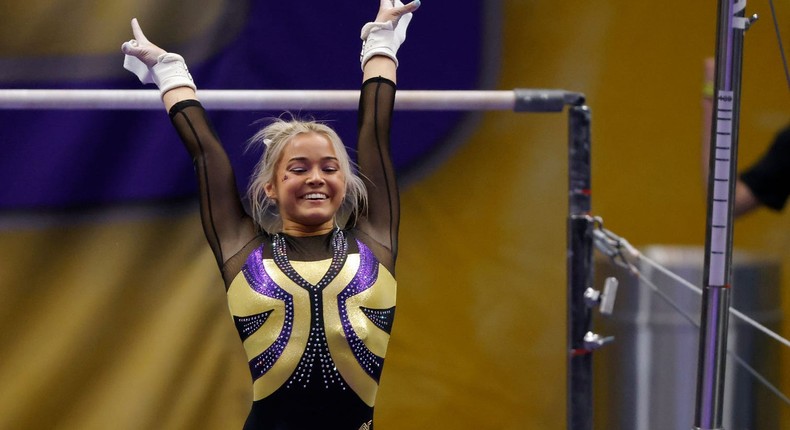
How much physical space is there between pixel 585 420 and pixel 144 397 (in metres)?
1.22

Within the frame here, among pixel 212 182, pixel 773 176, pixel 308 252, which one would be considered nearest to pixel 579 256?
pixel 773 176

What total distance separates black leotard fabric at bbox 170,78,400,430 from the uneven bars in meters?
0.30

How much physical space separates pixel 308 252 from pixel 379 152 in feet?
0.79

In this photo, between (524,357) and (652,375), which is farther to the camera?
(524,357)

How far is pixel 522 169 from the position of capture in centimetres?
268

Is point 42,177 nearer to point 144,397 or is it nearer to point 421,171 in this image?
point 144,397

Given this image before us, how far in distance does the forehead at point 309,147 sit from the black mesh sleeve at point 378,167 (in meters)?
0.07

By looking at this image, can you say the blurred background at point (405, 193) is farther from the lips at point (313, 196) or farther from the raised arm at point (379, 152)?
the lips at point (313, 196)

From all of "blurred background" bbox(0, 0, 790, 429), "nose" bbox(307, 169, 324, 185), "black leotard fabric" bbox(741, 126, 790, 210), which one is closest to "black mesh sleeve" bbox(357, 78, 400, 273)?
"nose" bbox(307, 169, 324, 185)

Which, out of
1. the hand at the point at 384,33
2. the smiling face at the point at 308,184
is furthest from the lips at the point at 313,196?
the hand at the point at 384,33

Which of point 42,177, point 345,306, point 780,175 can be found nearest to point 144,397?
point 42,177

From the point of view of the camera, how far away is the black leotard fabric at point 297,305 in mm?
1588

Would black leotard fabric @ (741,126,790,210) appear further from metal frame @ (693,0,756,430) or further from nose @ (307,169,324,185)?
nose @ (307,169,324,185)

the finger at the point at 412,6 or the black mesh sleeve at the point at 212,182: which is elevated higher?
the finger at the point at 412,6
